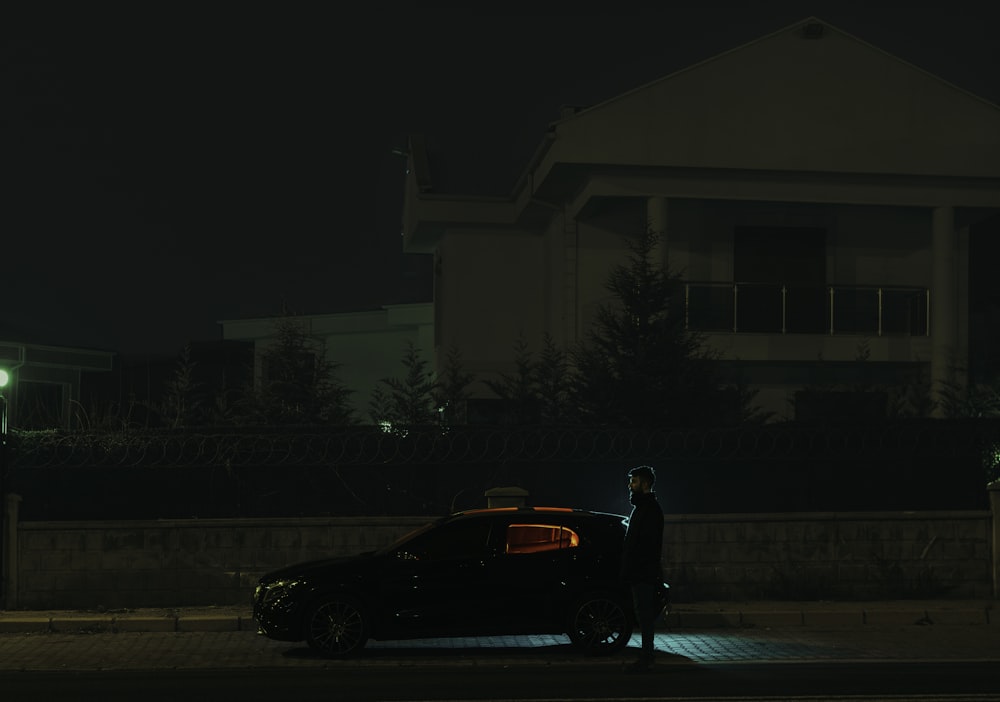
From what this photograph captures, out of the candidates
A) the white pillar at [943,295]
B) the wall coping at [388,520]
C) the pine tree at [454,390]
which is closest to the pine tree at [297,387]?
the pine tree at [454,390]

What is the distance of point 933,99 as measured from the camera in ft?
83.6

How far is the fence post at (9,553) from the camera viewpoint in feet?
51.4

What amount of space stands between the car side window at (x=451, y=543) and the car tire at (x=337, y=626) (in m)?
0.75

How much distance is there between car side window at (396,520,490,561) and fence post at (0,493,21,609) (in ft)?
17.5

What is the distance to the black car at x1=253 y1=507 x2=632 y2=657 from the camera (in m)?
12.8

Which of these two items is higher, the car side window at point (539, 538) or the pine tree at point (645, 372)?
the pine tree at point (645, 372)

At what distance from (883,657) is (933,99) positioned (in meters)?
15.7

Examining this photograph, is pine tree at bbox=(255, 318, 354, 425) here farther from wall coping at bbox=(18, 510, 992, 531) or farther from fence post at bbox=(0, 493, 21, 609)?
fence post at bbox=(0, 493, 21, 609)

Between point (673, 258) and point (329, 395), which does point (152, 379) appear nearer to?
point (329, 395)

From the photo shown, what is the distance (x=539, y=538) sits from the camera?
1348 cm

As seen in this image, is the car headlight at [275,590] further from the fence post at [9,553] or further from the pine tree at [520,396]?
the pine tree at [520,396]

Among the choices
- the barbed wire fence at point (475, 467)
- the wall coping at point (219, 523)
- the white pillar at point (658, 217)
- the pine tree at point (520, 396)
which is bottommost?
the wall coping at point (219, 523)

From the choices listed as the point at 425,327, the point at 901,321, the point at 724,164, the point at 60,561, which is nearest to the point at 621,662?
the point at 60,561

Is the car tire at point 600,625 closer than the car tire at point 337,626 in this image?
No
